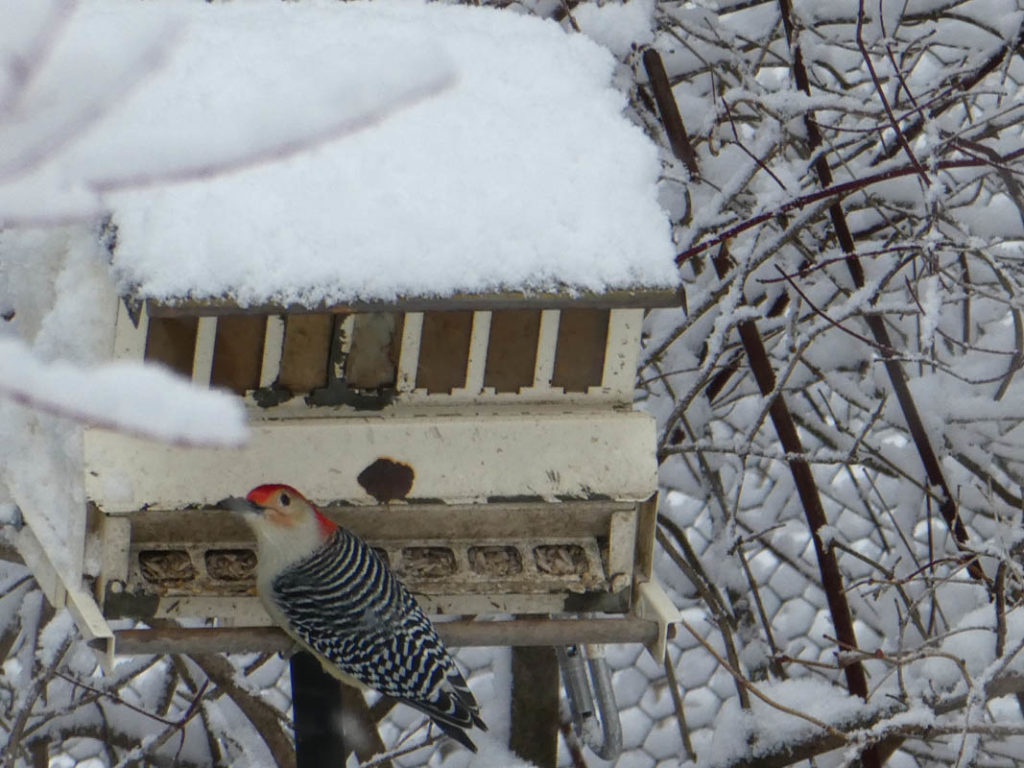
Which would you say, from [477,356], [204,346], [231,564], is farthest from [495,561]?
[204,346]

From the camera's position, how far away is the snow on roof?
1975mm

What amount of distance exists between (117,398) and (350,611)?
2.12 metres

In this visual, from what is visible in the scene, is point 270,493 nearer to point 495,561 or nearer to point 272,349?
point 272,349

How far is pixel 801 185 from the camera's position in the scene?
109 inches

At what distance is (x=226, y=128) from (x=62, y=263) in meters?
2.01

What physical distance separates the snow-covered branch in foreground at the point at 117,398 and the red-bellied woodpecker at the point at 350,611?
188cm

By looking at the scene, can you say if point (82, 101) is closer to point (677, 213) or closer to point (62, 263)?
point (62, 263)

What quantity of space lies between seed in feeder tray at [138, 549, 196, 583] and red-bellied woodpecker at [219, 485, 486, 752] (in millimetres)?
123

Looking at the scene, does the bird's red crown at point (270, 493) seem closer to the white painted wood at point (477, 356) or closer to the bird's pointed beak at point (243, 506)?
the bird's pointed beak at point (243, 506)

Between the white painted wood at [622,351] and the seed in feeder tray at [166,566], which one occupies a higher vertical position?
the white painted wood at [622,351]

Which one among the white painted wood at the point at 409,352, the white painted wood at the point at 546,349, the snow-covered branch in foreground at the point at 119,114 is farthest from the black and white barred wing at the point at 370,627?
the snow-covered branch in foreground at the point at 119,114

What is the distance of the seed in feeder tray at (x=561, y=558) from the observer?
2422 millimetres

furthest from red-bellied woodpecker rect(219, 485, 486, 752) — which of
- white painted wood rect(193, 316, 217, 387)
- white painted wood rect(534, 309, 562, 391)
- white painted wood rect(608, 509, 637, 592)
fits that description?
white painted wood rect(534, 309, 562, 391)

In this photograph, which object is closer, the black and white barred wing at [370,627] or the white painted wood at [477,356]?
the white painted wood at [477,356]
